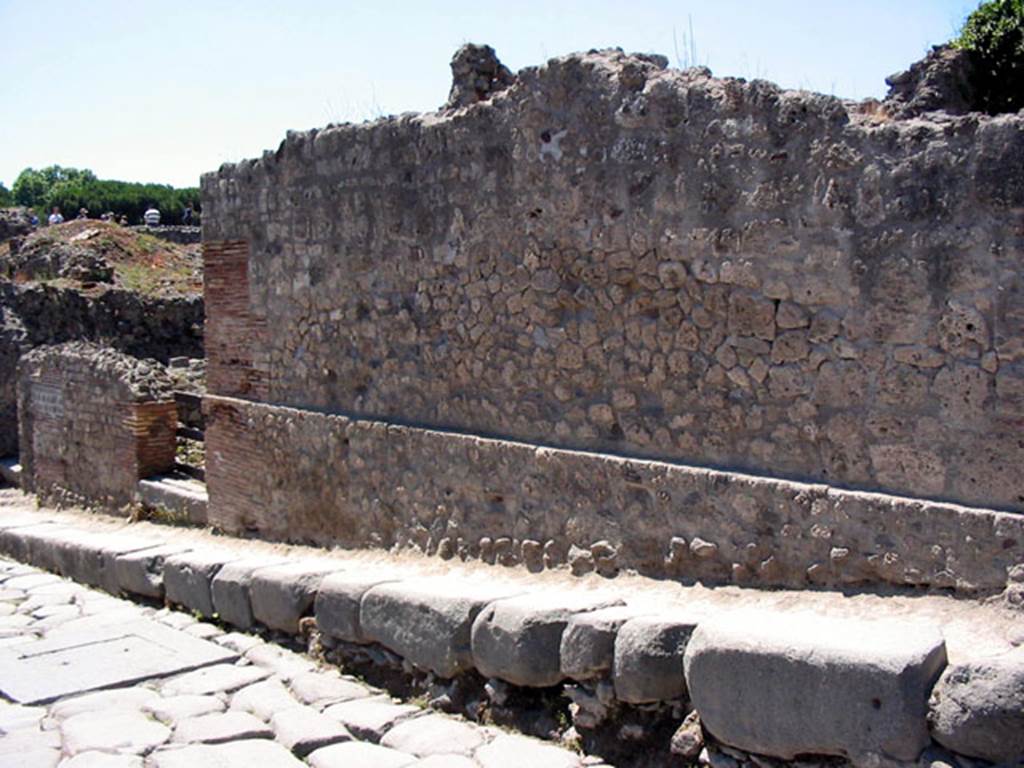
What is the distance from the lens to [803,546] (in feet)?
15.5

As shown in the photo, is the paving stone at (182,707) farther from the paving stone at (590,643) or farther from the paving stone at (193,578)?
the paving stone at (590,643)

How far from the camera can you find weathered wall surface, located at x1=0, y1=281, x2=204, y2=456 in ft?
50.2

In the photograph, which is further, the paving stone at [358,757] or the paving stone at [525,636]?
the paving stone at [525,636]

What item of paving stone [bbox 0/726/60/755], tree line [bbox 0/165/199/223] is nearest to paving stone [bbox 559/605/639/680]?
paving stone [bbox 0/726/60/755]

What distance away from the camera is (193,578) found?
620 cm

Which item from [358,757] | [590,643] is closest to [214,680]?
[358,757]

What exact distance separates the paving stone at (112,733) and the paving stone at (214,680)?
1.07 feet

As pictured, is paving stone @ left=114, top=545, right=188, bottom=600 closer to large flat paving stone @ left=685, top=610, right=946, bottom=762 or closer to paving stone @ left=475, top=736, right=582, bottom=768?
paving stone @ left=475, top=736, right=582, bottom=768

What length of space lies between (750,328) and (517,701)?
1935 mm

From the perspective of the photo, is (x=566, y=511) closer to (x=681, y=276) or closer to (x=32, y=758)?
(x=681, y=276)

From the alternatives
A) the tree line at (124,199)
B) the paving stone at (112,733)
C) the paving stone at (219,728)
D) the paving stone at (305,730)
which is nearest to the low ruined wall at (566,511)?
the paving stone at (305,730)

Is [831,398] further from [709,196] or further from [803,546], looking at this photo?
[709,196]

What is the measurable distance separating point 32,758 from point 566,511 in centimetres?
273

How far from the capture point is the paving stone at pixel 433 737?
4195 millimetres
